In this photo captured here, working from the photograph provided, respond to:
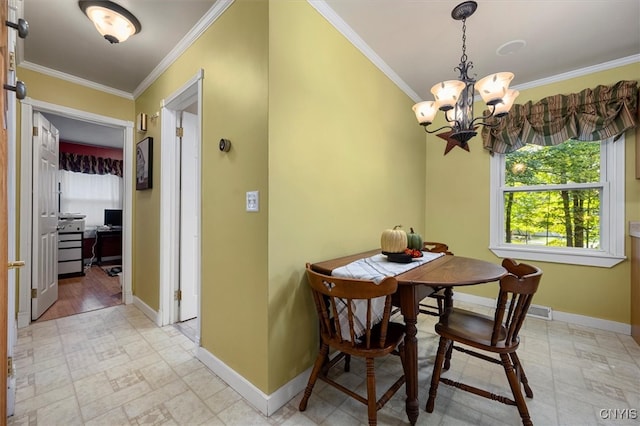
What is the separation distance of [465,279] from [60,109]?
3.95 meters

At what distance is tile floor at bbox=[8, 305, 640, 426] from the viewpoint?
4.78 feet

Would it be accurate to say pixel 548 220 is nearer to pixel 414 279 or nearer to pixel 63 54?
pixel 414 279

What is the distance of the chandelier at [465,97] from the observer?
164 centimetres

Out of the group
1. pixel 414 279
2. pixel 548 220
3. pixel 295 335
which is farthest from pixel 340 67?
pixel 548 220

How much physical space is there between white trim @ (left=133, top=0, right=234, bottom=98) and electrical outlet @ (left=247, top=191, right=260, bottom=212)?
1.29m

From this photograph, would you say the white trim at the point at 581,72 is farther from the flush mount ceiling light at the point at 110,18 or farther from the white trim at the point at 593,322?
the flush mount ceiling light at the point at 110,18

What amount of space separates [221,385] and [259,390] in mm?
371

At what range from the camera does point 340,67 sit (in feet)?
6.63

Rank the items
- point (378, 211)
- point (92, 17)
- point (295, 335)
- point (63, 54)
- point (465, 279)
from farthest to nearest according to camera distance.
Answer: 1. point (378, 211)
2. point (63, 54)
3. point (92, 17)
4. point (295, 335)
5. point (465, 279)

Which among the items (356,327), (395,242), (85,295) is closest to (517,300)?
(395,242)

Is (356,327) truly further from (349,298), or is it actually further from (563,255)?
(563,255)

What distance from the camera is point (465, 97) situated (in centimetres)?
201

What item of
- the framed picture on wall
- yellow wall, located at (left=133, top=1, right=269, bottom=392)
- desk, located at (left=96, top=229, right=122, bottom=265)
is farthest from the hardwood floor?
yellow wall, located at (left=133, top=1, right=269, bottom=392)

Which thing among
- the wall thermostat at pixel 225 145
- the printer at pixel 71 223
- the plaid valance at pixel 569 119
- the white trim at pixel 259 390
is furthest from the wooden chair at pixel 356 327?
the printer at pixel 71 223
